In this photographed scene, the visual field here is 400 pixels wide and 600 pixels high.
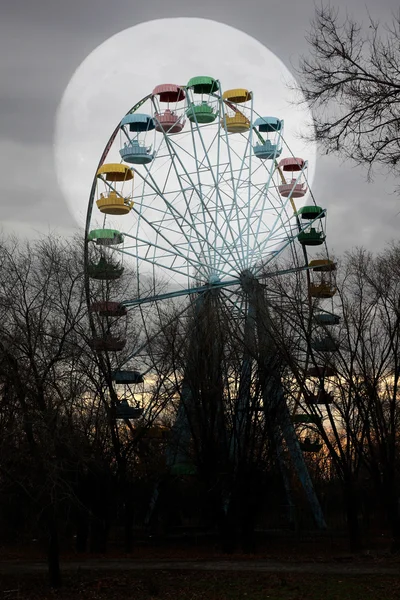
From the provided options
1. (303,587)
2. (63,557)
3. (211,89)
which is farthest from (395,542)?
(211,89)

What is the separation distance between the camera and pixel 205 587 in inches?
779

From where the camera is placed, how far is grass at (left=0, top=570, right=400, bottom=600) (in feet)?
60.1

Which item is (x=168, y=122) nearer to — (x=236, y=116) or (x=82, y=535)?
(x=236, y=116)

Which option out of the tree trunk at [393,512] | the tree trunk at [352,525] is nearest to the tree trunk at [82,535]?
the tree trunk at [352,525]

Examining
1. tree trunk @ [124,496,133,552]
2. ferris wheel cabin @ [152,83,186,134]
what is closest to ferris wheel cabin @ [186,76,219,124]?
ferris wheel cabin @ [152,83,186,134]

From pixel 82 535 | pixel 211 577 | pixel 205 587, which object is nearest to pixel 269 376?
pixel 82 535

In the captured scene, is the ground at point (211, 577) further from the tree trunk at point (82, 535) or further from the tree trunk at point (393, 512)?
the tree trunk at point (82, 535)

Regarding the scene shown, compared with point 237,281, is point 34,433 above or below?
below

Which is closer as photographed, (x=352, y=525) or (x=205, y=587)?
(x=205, y=587)

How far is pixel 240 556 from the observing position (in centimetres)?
2700

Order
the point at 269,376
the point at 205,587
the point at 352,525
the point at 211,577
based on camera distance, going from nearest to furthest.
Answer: the point at 205,587 < the point at 211,577 < the point at 352,525 < the point at 269,376

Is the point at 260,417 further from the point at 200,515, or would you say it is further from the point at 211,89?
the point at 211,89

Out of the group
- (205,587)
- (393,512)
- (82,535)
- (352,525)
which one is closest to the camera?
(205,587)

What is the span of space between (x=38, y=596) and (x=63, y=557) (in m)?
9.24
